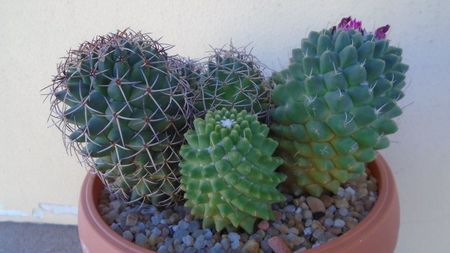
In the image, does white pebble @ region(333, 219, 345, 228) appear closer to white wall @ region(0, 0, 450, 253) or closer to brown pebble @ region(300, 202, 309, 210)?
brown pebble @ region(300, 202, 309, 210)

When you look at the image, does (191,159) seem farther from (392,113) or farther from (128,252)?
(392,113)

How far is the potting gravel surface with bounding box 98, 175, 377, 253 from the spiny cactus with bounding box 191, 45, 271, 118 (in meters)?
0.20

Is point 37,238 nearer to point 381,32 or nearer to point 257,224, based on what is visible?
point 257,224

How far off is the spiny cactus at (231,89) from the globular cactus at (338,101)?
0.18 ft

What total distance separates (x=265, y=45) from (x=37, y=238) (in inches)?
39.9

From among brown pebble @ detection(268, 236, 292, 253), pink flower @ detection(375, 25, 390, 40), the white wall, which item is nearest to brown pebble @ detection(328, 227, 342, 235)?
brown pebble @ detection(268, 236, 292, 253)

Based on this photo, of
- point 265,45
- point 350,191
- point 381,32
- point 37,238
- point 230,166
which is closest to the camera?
point 230,166

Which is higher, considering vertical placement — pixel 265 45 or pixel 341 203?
pixel 265 45

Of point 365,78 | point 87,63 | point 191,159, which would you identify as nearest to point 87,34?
point 87,63

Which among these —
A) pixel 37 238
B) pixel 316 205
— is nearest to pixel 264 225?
pixel 316 205

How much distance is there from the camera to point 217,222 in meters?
0.88

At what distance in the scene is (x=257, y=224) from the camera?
92cm

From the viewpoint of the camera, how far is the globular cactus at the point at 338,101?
830 millimetres

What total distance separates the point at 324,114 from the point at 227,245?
0.28m
